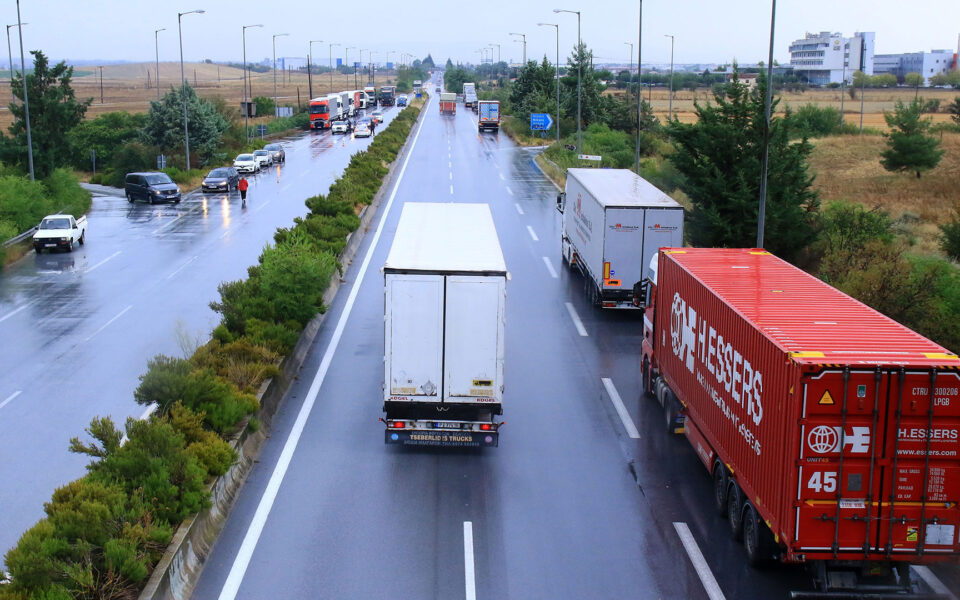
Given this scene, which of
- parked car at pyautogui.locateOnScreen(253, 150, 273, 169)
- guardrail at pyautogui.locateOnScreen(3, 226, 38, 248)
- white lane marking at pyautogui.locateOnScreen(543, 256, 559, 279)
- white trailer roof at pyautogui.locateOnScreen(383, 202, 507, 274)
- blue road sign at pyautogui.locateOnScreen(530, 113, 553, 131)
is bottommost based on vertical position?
white lane marking at pyautogui.locateOnScreen(543, 256, 559, 279)

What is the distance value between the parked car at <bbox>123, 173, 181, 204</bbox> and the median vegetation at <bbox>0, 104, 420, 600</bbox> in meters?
30.1

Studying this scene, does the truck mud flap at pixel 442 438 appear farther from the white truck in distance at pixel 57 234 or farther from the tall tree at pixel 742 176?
the white truck in distance at pixel 57 234

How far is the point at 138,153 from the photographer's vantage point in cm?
6844

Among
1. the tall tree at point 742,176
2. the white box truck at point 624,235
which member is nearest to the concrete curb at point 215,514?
the white box truck at point 624,235

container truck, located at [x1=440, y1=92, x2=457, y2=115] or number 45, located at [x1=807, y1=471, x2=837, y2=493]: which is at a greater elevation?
container truck, located at [x1=440, y1=92, x2=457, y2=115]

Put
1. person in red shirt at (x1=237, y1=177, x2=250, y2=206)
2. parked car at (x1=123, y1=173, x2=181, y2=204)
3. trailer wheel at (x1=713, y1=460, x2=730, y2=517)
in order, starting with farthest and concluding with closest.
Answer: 1. parked car at (x1=123, y1=173, x2=181, y2=204)
2. person in red shirt at (x1=237, y1=177, x2=250, y2=206)
3. trailer wheel at (x1=713, y1=460, x2=730, y2=517)

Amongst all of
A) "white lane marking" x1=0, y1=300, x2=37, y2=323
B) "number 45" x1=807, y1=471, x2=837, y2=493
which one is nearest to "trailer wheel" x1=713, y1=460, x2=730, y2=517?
"number 45" x1=807, y1=471, x2=837, y2=493

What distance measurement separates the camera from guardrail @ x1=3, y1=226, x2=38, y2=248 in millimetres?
35188

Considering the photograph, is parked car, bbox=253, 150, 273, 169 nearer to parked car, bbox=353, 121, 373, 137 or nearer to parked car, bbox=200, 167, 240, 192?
parked car, bbox=200, 167, 240, 192

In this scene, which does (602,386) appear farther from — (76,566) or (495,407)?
(76,566)

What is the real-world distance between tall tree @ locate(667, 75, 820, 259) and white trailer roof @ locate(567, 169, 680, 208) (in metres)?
1.97

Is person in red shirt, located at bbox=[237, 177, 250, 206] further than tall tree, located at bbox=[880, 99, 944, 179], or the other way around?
tall tree, located at bbox=[880, 99, 944, 179]

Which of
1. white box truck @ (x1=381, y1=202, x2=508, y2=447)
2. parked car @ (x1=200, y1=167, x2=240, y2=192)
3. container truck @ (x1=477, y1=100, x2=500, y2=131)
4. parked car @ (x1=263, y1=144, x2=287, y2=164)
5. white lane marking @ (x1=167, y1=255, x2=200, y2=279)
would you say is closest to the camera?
white box truck @ (x1=381, y1=202, x2=508, y2=447)

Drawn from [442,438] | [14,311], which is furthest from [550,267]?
[442,438]
